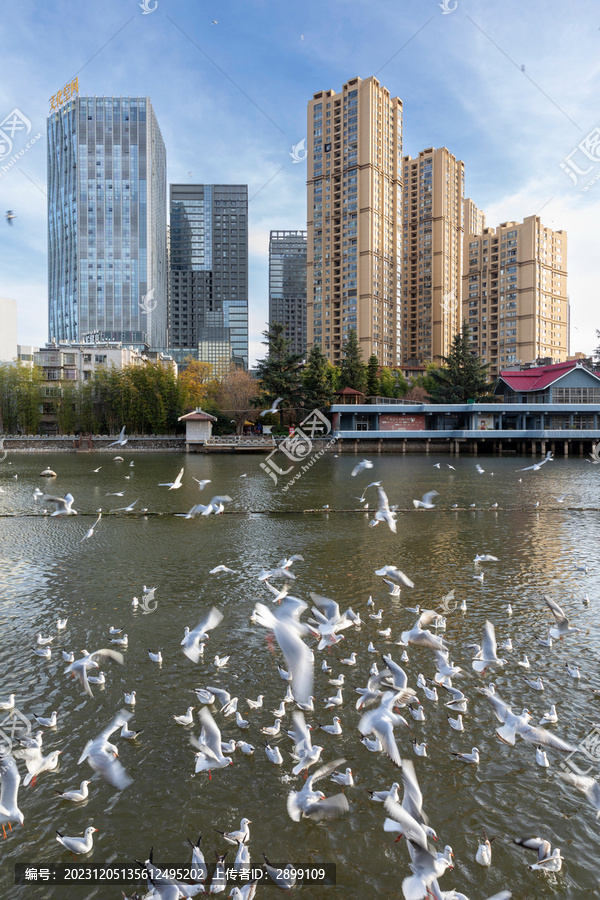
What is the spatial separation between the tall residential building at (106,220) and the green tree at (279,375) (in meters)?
50.2

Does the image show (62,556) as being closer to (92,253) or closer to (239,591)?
(239,591)

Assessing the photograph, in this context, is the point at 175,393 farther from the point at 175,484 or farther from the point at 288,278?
the point at 288,278

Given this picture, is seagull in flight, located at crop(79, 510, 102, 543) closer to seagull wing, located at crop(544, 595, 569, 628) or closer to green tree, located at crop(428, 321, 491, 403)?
seagull wing, located at crop(544, 595, 569, 628)

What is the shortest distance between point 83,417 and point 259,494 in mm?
42169

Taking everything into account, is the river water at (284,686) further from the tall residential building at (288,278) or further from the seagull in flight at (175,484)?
the tall residential building at (288,278)

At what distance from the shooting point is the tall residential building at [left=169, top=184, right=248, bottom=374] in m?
141

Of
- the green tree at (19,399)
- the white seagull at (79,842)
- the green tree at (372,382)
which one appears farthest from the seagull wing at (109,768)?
the green tree at (19,399)

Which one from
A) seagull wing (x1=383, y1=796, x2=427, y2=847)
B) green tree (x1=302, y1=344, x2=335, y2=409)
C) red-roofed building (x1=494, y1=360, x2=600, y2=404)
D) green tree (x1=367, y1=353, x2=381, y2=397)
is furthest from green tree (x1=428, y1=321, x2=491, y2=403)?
seagull wing (x1=383, y1=796, x2=427, y2=847)

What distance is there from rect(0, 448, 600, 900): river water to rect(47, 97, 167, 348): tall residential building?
90.1 metres

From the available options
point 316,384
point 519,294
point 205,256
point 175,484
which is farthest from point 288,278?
point 175,484

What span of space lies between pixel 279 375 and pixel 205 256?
108441mm

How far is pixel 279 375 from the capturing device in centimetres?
5191

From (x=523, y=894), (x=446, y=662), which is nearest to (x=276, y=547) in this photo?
(x=446, y=662)

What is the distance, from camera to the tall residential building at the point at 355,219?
276 ft
